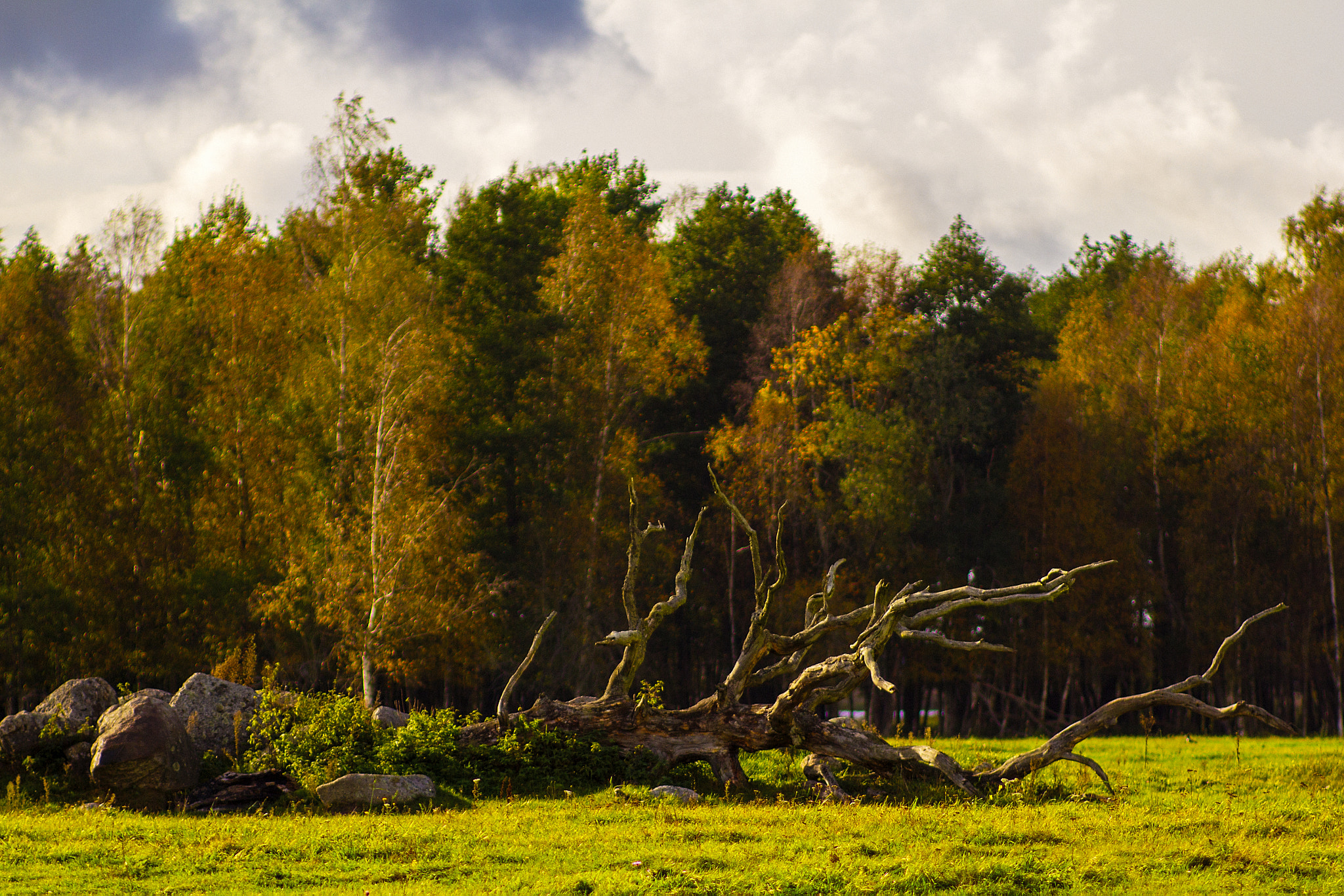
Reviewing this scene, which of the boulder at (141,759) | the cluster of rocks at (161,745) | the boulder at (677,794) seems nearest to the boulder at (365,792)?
the cluster of rocks at (161,745)

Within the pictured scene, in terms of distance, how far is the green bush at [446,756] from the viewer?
60.6ft

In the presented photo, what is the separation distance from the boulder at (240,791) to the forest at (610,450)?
507 inches

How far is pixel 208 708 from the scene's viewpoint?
20.2m

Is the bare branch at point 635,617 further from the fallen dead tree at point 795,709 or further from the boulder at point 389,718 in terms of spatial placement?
the boulder at point 389,718

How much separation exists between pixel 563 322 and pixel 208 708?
68.8 feet

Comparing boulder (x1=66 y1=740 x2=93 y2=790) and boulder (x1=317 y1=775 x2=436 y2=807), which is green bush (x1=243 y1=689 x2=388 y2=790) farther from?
boulder (x1=66 y1=740 x2=93 y2=790)

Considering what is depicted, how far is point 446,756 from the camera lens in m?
18.8

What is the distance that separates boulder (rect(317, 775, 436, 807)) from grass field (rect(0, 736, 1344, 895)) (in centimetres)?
34

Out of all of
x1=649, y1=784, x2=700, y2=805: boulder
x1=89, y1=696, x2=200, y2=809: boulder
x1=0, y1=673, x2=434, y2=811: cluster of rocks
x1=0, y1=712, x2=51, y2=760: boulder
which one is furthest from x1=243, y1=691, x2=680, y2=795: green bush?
x1=0, y1=712, x2=51, y2=760: boulder

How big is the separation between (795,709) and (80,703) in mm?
11919

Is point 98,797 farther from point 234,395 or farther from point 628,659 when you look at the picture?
point 234,395

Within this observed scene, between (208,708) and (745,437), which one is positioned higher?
(745,437)

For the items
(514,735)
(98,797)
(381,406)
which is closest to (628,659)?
(514,735)

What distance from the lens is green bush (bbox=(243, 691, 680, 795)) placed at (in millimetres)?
18469
